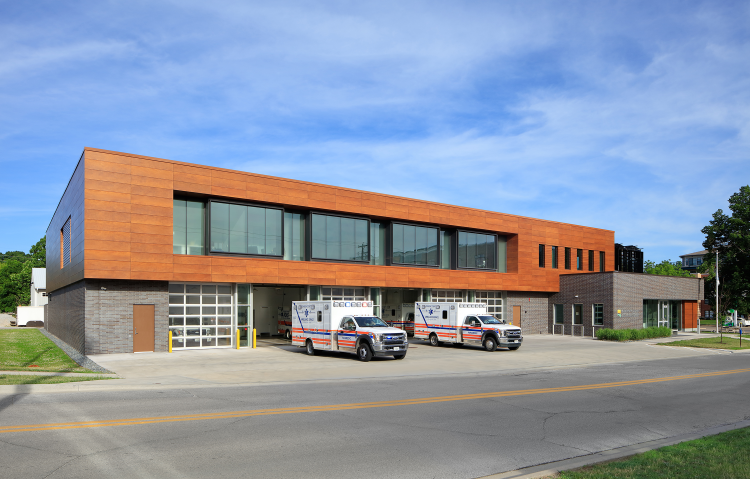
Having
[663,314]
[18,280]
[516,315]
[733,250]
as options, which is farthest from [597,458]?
[18,280]

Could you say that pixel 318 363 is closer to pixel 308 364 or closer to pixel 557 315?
pixel 308 364

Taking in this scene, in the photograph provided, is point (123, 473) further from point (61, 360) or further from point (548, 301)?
point (548, 301)

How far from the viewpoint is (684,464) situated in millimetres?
7730

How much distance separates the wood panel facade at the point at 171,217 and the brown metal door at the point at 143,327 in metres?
1.62

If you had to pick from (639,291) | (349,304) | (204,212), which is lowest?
(639,291)

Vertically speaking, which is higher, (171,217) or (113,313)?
(171,217)

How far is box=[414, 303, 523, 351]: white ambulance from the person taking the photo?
3012 centimetres

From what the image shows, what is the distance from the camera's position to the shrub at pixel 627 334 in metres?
39.1

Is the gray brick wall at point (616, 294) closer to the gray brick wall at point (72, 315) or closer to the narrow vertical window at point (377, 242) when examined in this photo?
the narrow vertical window at point (377, 242)

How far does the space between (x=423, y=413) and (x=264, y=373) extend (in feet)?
30.1

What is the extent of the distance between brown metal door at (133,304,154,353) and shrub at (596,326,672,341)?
97.2ft

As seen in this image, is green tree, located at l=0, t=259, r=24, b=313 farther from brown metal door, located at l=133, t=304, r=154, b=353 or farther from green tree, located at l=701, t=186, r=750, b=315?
green tree, located at l=701, t=186, r=750, b=315

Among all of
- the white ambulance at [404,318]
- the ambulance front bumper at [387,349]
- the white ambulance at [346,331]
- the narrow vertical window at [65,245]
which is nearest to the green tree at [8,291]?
the narrow vertical window at [65,245]

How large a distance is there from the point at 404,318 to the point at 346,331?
53.7 feet
